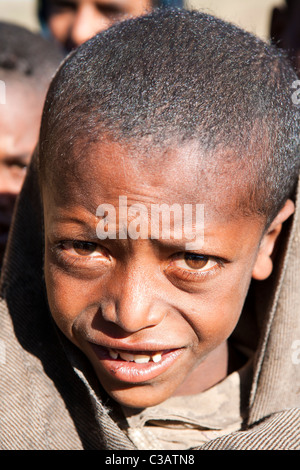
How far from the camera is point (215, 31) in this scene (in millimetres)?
1638

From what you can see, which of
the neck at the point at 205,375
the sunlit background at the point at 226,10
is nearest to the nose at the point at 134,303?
the neck at the point at 205,375

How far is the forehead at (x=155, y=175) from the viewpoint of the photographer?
1446 mm

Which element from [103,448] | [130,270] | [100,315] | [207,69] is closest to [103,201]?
[130,270]

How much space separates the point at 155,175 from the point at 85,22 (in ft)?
8.08

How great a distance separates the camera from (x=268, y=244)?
1817mm

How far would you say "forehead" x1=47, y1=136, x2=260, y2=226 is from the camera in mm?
1446

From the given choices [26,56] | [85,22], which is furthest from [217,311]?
[85,22]

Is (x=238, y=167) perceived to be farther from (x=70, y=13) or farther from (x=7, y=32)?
(x=70, y=13)

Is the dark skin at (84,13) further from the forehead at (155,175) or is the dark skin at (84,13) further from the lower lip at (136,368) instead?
the lower lip at (136,368)

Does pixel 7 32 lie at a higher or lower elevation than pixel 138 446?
higher

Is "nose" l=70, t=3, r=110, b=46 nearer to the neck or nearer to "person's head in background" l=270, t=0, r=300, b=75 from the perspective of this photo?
"person's head in background" l=270, t=0, r=300, b=75

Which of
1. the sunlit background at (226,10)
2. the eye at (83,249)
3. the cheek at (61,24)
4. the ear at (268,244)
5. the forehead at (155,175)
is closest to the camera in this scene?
the forehead at (155,175)

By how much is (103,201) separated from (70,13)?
263 cm

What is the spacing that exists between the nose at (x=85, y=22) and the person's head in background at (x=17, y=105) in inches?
19.0
